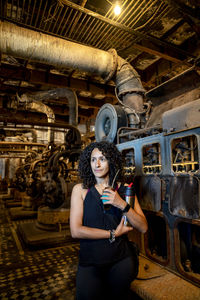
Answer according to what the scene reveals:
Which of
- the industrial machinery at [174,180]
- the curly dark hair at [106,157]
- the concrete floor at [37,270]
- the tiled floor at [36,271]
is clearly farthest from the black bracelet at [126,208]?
the tiled floor at [36,271]

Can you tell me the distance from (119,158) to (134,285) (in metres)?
1.26

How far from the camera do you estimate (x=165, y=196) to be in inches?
86.9

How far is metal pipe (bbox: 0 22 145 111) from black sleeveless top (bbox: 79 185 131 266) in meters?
2.55

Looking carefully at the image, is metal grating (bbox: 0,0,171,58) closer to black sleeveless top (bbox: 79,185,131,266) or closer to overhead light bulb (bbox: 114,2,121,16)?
overhead light bulb (bbox: 114,2,121,16)

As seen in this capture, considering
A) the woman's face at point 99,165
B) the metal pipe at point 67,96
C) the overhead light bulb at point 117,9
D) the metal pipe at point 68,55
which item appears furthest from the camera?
the metal pipe at point 67,96

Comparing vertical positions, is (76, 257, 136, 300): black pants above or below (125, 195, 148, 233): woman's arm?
below

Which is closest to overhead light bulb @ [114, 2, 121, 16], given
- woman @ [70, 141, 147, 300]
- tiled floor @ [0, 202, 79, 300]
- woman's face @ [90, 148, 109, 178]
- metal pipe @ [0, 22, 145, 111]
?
metal pipe @ [0, 22, 145, 111]

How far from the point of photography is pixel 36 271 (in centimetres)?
273

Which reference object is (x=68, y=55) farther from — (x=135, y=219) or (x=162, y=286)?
(x=162, y=286)

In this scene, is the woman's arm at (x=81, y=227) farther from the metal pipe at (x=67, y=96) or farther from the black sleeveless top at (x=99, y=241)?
the metal pipe at (x=67, y=96)

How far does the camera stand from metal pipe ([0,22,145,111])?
3.30m

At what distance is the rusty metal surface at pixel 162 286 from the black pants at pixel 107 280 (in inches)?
16.0

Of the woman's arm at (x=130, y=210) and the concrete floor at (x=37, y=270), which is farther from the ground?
the woman's arm at (x=130, y=210)

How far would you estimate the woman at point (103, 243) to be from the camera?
142 cm
